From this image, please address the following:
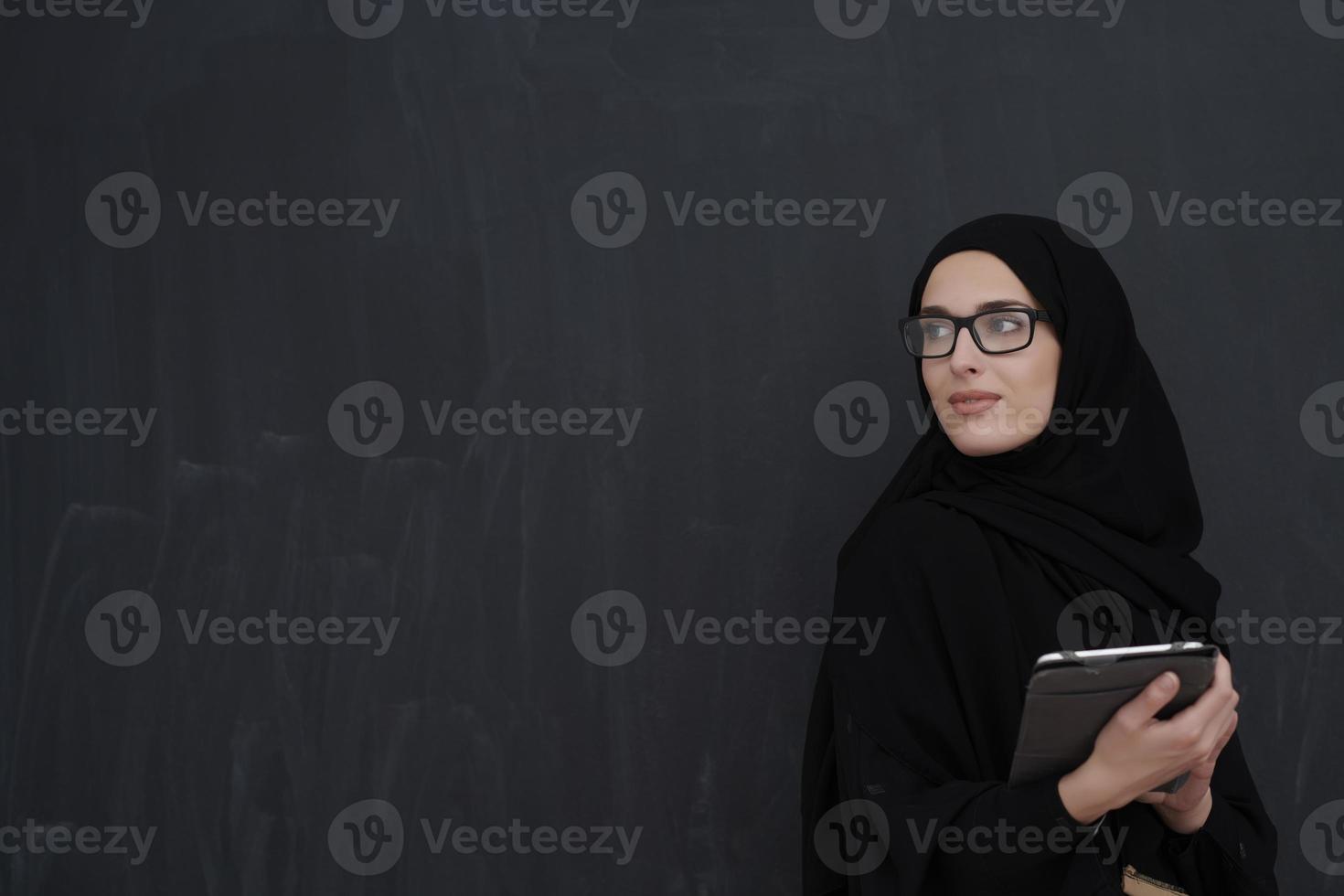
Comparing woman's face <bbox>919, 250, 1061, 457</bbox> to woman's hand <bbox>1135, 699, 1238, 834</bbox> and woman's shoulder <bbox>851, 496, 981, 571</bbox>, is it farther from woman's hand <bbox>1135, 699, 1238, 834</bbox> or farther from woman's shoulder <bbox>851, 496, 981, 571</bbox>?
woman's hand <bbox>1135, 699, 1238, 834</bbox>

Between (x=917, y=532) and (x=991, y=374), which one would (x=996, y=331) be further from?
(x=917, y=532)

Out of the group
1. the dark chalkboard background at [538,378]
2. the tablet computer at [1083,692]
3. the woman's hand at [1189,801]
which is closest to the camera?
the tablet computer at [1083,692]

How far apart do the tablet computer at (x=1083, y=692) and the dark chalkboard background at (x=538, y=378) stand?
719mm

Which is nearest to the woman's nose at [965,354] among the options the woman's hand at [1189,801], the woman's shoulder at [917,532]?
the woman's shoulder at [917,532]

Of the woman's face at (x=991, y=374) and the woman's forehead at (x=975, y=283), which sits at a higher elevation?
the woman's forehead at (x=975, y=283)

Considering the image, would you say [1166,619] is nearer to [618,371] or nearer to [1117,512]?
[1117,512]

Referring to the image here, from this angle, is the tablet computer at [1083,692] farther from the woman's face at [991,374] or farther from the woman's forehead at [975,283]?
the woman's forehead at [975,283]

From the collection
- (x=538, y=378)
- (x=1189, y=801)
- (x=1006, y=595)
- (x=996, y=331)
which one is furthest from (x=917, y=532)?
(x=538, y=378)

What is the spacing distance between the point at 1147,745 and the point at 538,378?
1105 mm

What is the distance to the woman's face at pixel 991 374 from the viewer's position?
4.19 feet

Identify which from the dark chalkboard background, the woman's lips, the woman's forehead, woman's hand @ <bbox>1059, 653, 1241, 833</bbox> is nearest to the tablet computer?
woman's hand @ <bbox>1059, 653, 1241, 833</bbox>

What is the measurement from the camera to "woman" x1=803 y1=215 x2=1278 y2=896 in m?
1.21

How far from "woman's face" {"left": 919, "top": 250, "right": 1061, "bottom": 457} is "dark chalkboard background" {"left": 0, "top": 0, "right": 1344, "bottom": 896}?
0.55 metres

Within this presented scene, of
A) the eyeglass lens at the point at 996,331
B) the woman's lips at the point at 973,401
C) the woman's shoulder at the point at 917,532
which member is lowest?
the woman's shoulder at the point at 917,532
